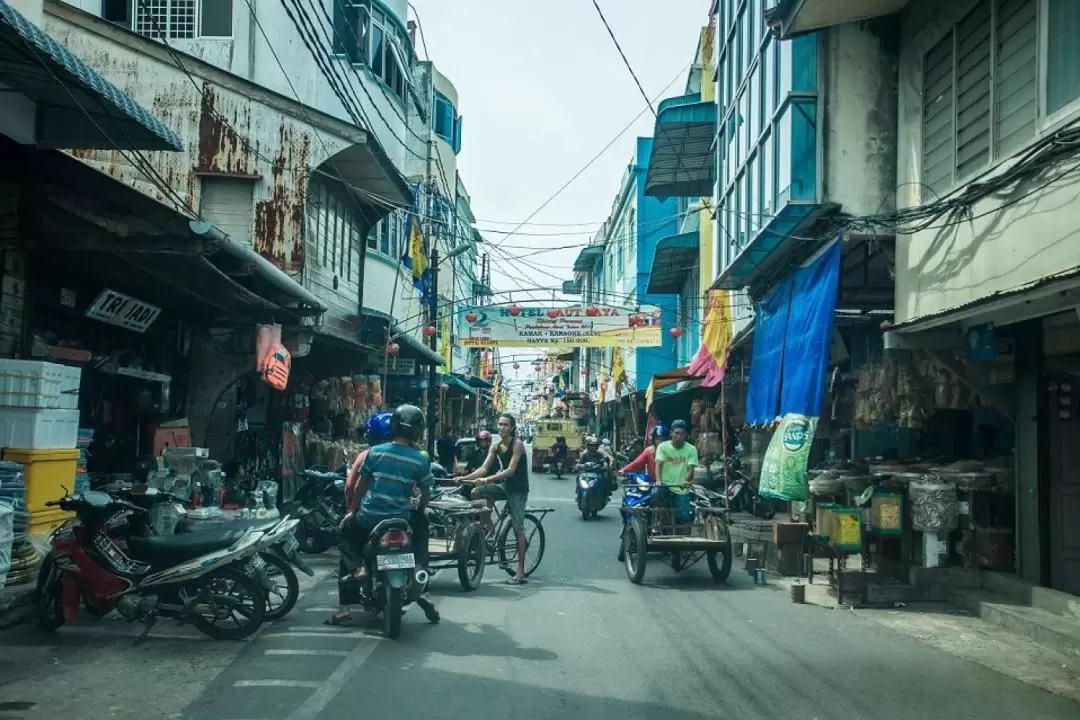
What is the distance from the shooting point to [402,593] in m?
7.42

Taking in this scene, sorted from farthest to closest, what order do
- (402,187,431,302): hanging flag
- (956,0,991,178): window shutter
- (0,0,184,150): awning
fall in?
(402,187,431,302): hanging flag
(956,0,991,178): window shutter
(0,0,184,150): awning

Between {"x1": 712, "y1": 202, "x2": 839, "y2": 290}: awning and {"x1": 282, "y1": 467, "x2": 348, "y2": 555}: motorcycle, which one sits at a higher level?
{"x1": 712, "y1": 202, "x2": 839, "y2": 290}: awning

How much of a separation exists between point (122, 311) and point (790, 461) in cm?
813

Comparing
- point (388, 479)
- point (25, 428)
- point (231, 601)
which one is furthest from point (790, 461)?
point (25, 428)

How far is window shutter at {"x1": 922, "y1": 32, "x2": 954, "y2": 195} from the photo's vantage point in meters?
9.45

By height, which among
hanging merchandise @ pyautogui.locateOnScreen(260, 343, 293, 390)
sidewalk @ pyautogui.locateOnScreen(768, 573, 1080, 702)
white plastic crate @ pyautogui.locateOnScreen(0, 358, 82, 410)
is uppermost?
hanging merchandise @ pyautogui.locateOnScreen(260, 343, 293, 390)

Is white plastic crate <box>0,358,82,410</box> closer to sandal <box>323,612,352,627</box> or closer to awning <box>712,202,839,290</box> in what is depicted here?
sandal <box>323,612,352,627</box>

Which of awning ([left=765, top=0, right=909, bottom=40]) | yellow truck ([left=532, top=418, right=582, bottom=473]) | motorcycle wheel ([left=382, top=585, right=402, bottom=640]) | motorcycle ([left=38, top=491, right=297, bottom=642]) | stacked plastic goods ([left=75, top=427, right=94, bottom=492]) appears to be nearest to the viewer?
motorcycle ([left=38, top=491, right=297, bottom=642])

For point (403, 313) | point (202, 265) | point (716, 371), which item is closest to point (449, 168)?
point (403, 313)

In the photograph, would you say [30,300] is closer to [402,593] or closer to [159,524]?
[159,524]

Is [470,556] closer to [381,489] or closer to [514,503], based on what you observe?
[514,503]

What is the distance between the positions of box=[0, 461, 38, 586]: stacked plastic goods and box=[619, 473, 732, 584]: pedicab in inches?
238

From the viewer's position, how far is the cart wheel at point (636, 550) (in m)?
10.6

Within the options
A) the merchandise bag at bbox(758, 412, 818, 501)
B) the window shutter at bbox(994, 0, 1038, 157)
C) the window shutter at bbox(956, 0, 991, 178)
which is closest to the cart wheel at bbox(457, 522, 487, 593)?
the merchandise bag at bbox(758, 412, 818, 501)
